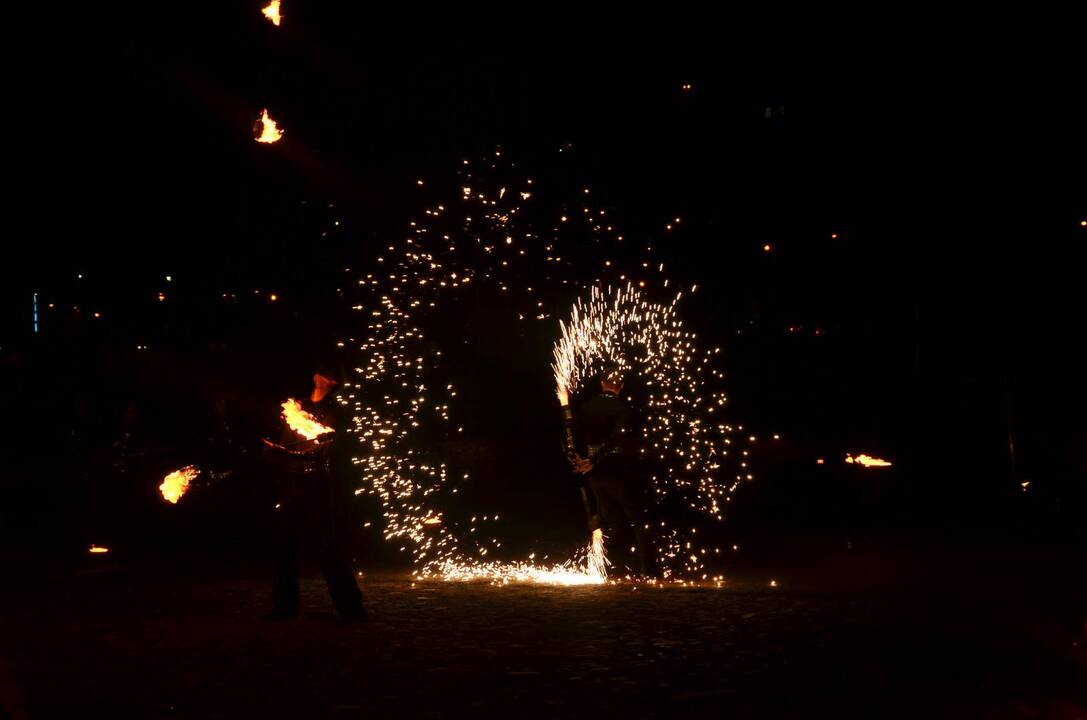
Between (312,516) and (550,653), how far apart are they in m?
2.66

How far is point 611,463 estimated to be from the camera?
13711 millimetres

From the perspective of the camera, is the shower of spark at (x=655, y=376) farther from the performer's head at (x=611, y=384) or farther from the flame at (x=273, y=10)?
the flame at (x=273, y=10)

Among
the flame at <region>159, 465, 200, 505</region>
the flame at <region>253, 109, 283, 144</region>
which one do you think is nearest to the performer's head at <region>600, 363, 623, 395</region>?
the flame at <region>253, 109, 283, 144</region>

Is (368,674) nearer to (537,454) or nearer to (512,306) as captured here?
(512,306)

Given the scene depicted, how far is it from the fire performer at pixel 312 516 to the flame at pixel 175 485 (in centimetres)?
71

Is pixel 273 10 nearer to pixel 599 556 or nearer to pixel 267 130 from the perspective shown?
pixel 267 130

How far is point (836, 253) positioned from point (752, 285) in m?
2.52

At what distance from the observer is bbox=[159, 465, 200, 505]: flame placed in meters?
10.7

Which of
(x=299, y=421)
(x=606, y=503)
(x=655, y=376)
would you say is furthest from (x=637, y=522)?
(x=299, y=421)

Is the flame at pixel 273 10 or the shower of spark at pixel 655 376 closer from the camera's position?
the flame at pixel 273 10

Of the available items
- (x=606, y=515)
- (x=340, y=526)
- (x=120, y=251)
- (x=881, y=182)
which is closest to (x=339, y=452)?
(x=340, y=526)

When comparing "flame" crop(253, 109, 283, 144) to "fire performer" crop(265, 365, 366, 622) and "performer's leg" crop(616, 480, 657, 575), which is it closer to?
"fire performer" crop(265, 365, 366, 622)

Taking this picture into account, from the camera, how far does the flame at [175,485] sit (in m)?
10.7

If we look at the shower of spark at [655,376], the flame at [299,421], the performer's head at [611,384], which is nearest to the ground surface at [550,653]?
the flame at [299,421]
